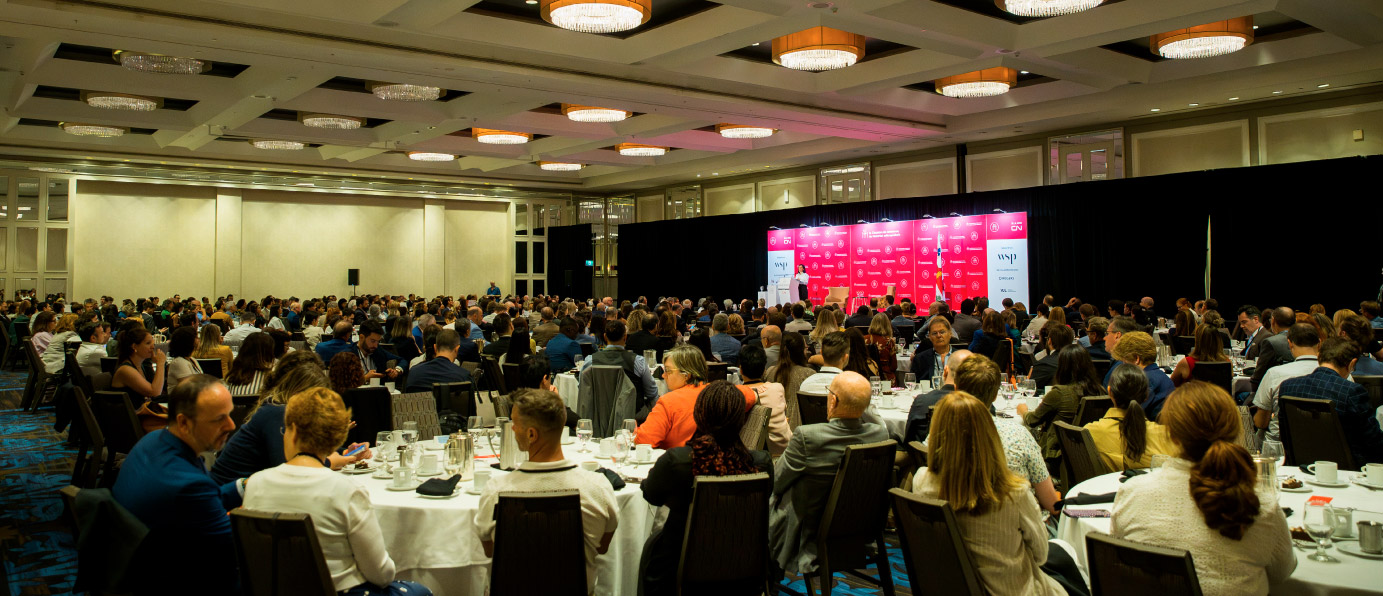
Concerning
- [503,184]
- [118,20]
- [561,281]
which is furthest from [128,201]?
[118,20]

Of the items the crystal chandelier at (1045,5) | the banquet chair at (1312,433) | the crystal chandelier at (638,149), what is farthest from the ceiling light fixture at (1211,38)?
the crystal chandelier at (638,149)

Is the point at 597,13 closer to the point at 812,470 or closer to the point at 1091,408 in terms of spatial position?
the point at 1091,408

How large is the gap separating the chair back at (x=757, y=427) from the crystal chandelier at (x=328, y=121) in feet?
38.6

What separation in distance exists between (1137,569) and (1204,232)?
13.1m

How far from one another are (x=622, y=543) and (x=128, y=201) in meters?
21.5

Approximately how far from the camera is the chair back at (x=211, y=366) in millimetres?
7232

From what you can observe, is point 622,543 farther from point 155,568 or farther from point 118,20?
point 118,20

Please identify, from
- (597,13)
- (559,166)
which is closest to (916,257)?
(559,166)

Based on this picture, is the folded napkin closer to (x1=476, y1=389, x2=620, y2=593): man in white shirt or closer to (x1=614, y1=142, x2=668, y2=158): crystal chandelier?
(x1=476, y1=389, x2=620, y2=593): man in white shirt

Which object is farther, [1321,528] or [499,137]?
[499,137]

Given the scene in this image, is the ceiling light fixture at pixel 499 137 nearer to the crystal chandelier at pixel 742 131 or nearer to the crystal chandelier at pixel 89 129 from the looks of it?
the crystal chandelier at pixel 742 131

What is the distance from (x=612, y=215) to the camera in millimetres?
26375

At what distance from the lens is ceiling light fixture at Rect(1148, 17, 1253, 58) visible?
391 inches

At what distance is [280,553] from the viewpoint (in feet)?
8.45
